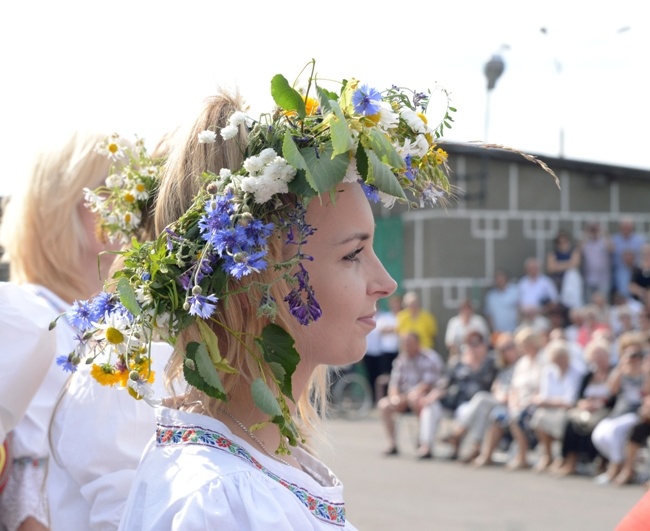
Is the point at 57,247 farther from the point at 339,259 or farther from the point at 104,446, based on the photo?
the point at 339,259

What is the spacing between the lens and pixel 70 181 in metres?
3.03

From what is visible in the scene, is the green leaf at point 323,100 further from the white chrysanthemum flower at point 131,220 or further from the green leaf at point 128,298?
the white chrysanthemum flower at point 131,220

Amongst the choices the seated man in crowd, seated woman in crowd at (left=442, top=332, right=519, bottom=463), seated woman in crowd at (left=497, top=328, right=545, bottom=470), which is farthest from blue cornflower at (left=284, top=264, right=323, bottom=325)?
the seated man in crowd

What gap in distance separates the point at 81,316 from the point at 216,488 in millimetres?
430

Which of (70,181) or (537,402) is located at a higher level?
(70,181)

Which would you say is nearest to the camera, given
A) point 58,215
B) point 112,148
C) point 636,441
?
point 112,148

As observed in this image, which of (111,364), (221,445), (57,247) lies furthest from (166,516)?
(57,247)

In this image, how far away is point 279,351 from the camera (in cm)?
193

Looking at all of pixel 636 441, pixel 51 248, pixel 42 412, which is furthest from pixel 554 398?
pixel 42 412

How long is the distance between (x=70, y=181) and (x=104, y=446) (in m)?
0.89

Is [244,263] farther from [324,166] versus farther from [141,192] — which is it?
[141,192]

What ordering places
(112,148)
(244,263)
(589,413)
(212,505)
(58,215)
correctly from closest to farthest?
(212,505), (244,263), (112,148), (58,215), (589,413)

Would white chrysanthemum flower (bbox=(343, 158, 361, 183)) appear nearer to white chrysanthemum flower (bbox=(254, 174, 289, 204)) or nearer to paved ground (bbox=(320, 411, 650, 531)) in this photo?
white chrysanthemum flower (bbox=(254, 174, 289, 204))

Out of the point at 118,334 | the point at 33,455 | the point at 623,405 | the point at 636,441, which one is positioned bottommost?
the point at 636,441
